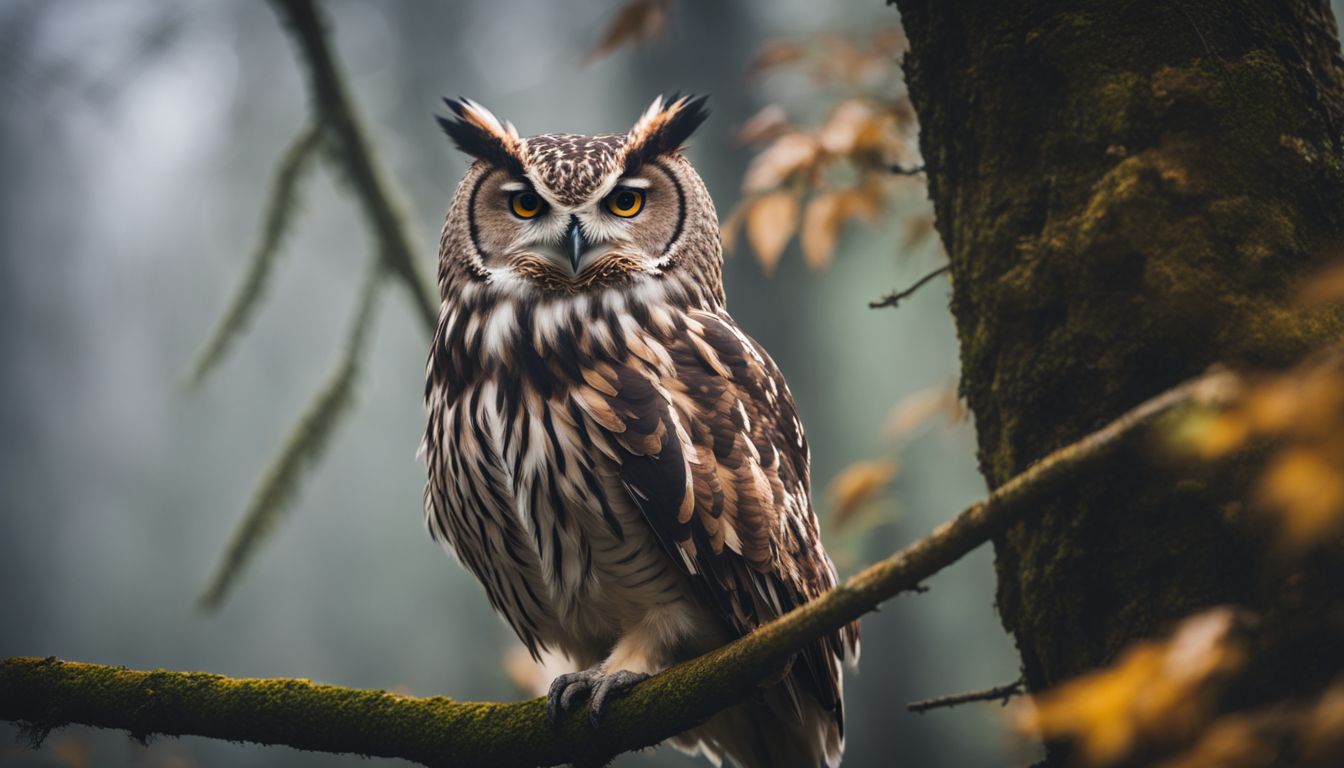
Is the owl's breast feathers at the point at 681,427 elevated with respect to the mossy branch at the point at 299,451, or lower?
lower

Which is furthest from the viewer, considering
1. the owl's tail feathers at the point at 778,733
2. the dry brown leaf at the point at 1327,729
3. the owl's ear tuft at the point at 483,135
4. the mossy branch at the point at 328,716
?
the owl's ear tuft at the point at 483,135

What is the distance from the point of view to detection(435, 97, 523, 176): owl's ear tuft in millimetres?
1688

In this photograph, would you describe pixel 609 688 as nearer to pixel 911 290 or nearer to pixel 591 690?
pixel 591 690

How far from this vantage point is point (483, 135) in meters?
1.72

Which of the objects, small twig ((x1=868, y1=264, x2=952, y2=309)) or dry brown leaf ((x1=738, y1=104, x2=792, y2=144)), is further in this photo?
dry brown leaf ((x1=738, y1=104, x2=792, y2=144))

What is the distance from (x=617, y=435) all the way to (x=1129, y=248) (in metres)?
0.71

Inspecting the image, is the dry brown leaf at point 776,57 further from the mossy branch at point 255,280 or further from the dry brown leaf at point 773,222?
the mossy branch at point 255,280

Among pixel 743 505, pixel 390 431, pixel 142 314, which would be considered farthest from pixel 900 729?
pixel 142 314

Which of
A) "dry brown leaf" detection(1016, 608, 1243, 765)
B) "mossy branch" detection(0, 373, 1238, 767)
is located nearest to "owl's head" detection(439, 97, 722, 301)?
"mossy branch" detection(0, 373, 1238, 767)

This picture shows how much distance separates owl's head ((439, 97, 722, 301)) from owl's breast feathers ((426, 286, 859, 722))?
70 millimetres

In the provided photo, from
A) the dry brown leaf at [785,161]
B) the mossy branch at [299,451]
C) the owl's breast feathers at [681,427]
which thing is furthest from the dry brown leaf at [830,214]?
the mossy branch at [299,451]

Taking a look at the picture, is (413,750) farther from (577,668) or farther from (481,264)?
(481,264)

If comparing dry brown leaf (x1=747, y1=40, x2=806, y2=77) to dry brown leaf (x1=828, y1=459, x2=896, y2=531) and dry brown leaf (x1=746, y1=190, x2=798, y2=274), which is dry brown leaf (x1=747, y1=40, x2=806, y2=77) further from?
dry brown leaf (x1=828, y1=459, x2=896, y2=531)

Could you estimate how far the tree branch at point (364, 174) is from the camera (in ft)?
7.52
